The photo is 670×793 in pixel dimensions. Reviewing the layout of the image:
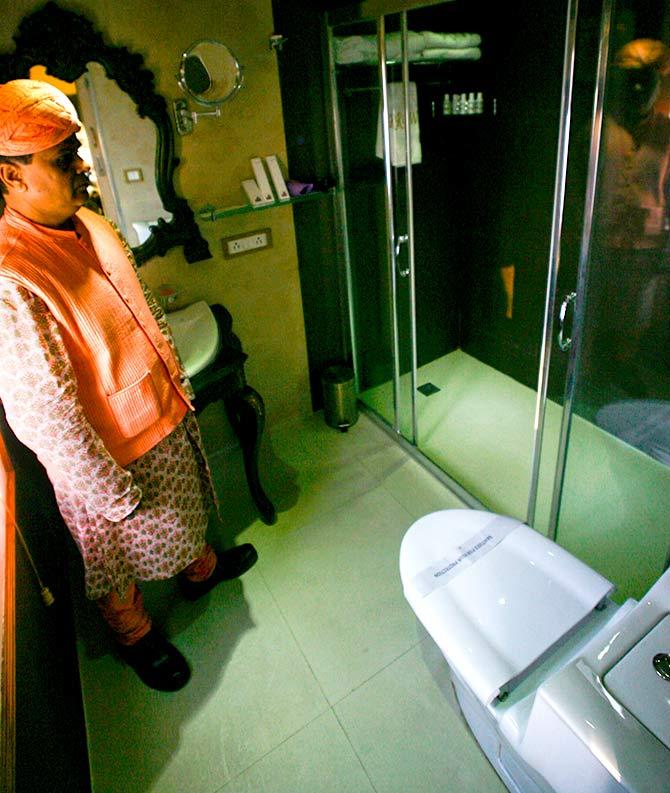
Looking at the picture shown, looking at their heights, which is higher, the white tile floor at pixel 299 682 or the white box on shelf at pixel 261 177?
the white box on shelf at pixel 261 177

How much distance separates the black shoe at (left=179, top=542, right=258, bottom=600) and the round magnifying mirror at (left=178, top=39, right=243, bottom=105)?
1.85 meters

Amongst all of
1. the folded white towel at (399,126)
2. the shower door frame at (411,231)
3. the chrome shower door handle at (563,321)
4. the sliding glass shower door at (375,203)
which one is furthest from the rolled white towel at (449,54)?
the chrome shower door handle at (563,321)

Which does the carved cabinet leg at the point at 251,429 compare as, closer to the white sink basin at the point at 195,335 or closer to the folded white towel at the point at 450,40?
the white sink basin at the point at 195,335

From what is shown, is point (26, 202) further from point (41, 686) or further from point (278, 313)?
point (278, 313)

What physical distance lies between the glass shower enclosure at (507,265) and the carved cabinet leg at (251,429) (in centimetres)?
82

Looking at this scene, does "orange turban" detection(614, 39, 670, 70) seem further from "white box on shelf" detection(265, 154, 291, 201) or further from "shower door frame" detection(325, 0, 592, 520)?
"white box on shelf" detection(265, 154, 291, 201)

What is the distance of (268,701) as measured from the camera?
1701mm

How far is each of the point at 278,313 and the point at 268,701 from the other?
5.78 ft

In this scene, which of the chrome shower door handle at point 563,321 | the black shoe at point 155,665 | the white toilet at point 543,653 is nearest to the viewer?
the white toilet at point 543,653

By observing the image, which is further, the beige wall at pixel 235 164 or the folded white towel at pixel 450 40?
the folded white towel at pixel 450 40

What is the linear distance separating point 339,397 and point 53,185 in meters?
1.85

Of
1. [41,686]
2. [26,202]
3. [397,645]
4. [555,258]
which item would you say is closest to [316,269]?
[555,258]

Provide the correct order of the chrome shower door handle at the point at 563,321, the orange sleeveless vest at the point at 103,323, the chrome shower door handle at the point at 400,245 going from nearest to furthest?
the orange sleeveless vest at the point at 103,323, the chrome shower door handle at the point at 563,321, the chrome shower door handle at the point at 400,245

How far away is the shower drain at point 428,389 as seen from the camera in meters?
3.22
